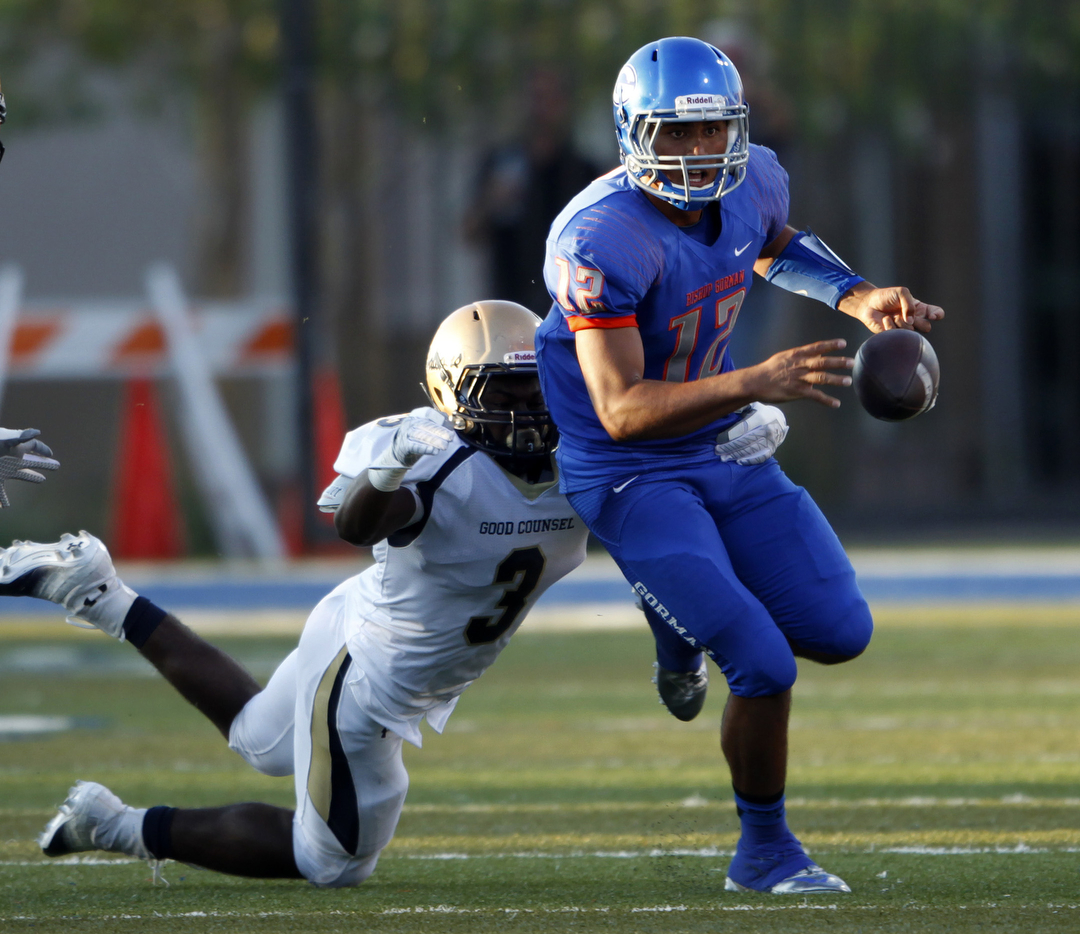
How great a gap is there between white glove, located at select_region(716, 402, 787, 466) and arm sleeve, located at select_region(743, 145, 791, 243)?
1.37ft

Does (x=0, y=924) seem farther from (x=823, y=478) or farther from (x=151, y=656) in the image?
(x=823, y=478)

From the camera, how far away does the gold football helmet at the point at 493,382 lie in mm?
3879

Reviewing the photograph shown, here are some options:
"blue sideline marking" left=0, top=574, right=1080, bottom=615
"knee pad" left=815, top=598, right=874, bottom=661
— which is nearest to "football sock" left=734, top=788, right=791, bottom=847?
"knee pad" left=815, top=598, right=874, bottom=661

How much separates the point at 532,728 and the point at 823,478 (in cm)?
597

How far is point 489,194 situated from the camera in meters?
11.6

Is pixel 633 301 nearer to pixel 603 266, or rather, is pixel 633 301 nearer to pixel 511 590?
pixel 603 266

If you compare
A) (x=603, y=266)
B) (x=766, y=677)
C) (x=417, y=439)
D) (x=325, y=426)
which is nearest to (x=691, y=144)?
(x=603, y=266)

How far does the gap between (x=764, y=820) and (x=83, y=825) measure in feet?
4.80

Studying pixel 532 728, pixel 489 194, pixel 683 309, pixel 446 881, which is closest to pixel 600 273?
pixel 683 309

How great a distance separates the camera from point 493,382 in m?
3.89

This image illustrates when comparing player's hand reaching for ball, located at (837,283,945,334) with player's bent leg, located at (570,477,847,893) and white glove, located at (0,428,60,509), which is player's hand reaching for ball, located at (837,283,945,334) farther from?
white glove, located at (0,428,60,509)

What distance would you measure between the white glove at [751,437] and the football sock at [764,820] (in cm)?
72

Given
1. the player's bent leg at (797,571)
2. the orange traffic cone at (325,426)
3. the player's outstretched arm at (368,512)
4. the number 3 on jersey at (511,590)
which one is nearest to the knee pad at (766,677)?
the player's bent leg at (797,571)

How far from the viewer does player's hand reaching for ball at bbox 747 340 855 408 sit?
3398mm
